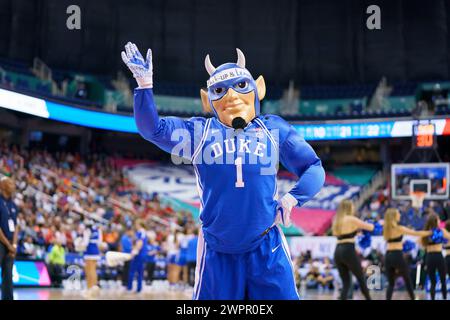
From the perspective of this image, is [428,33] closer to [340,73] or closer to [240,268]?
[340,73]

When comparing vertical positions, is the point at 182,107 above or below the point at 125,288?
above

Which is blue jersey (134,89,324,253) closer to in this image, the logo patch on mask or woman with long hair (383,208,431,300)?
the logo patch on mask

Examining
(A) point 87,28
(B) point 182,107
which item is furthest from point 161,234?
(A) point 87,28

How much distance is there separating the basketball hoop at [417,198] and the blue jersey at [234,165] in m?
17.8

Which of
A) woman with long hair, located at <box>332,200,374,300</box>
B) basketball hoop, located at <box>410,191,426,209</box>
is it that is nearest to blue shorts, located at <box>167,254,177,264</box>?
woman with long hair, located at <box>332,200,374,300</box>

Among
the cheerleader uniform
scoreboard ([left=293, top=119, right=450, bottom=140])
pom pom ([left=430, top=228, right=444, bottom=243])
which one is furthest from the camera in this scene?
scoreboard ([left=293, top=119, right=450, bottom=140])

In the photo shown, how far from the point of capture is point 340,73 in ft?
97.1

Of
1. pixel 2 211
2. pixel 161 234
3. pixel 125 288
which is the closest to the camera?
pixel 2 211

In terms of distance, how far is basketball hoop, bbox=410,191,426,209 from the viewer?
21422 millimetres

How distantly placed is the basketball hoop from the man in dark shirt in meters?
15.5

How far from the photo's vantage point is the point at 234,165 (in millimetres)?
4188

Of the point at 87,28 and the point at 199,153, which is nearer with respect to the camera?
the point at 199,153
